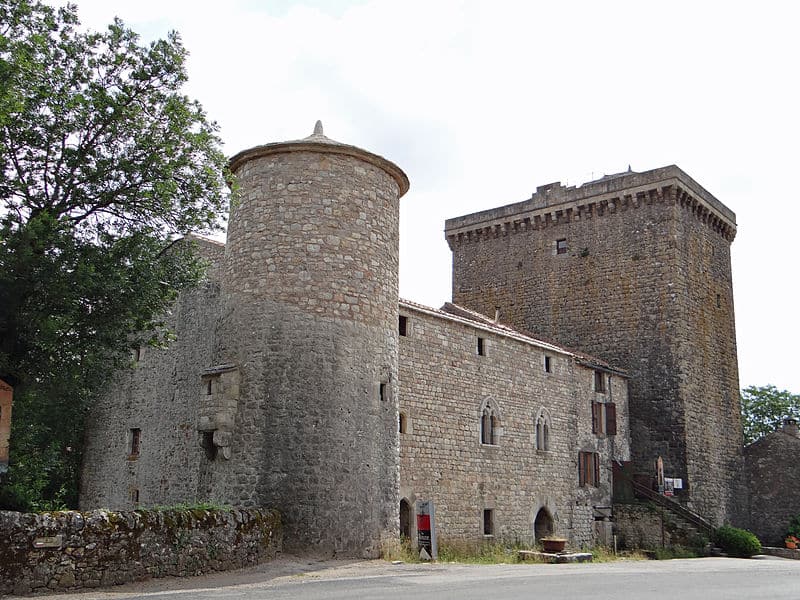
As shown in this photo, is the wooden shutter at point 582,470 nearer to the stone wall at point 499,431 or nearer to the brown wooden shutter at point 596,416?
the stone wall at point 499,431

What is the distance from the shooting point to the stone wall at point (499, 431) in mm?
21250

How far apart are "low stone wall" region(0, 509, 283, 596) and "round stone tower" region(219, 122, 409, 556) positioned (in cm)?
148

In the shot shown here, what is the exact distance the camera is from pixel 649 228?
104 ft

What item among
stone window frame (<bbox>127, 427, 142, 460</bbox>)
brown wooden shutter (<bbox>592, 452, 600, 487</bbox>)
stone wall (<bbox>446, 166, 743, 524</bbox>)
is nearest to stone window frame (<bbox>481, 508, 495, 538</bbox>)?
brown wooden shutter (<bbox>592, 452, 600, 487</bbox>)

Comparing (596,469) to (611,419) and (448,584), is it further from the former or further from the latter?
(448,584)

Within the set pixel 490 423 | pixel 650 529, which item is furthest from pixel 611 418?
pixel 490 423

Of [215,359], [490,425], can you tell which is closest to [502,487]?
[490,425]

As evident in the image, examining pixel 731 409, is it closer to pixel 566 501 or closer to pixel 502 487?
Result: pixel 566 501

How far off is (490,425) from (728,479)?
1312cm

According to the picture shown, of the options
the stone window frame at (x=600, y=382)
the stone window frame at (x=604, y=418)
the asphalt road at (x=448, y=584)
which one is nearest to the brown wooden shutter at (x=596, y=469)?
the stone window frame at (x=604, y=418)

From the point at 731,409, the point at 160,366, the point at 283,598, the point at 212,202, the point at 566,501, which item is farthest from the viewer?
the point at 731,409

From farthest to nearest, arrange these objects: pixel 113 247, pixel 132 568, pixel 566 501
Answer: pixel 566 501
pixel 113 247
pixel 132 568

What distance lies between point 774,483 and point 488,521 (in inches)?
597

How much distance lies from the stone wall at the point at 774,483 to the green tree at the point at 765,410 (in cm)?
1157
